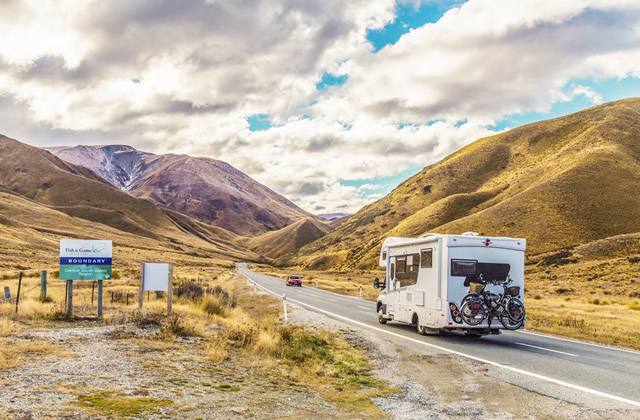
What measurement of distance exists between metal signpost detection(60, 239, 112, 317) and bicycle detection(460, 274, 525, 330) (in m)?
11.7

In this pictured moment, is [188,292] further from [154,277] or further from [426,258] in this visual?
[426,258]

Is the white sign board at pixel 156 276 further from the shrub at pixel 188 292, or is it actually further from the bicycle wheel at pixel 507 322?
the bicycle wheel at pixel 507 322

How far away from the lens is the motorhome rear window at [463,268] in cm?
1448

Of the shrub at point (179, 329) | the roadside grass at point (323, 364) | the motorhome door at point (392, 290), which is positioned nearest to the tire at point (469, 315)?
the roadside grass at point (323, 364)

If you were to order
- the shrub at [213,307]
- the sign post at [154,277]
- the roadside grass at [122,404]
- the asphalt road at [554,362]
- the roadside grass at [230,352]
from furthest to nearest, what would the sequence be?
1. the shrub at [213,307]
2. the sign post at [154,277]
3. the asphalt road at [554,362]
4. the roadside grass at [230,352]
5. the roadside grass at [122,404]

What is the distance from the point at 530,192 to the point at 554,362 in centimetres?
7552

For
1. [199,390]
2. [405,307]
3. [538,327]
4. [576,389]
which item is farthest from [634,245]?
[199,390]

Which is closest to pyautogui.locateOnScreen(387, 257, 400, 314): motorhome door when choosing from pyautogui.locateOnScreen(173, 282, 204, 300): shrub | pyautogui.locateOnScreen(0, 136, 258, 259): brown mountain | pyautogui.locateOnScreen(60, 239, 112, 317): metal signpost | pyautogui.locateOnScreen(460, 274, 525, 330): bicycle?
pyautogui.locateOnScreen(460, 274, 525, 330): bicycle

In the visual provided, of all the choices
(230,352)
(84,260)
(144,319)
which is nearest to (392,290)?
(230,352)

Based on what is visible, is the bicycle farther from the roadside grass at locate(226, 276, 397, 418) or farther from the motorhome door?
the motorhome door

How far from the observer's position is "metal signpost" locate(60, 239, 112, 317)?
15602mm

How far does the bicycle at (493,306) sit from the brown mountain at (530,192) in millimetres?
56395

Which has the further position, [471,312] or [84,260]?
[84,260]

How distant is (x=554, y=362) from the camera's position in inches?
454
